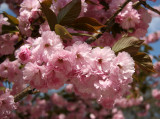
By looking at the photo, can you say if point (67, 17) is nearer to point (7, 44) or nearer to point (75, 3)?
point (75, 3)

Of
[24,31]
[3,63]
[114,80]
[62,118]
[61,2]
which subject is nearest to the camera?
[114,80]

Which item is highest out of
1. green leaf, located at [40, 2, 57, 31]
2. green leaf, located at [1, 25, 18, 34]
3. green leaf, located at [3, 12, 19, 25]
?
green leaf, located at [40, 2, 57, 31]

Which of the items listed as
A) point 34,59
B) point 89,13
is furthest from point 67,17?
point 89,13

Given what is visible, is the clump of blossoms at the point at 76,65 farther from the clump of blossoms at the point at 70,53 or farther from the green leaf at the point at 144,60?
the green leaf at the point at 144,60

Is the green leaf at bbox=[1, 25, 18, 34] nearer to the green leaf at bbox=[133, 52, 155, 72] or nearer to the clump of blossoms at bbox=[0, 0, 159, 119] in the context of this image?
the clump of blossoms at bbox=[0, 0, 159, 119]

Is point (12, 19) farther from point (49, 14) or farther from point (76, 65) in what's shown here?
point (76, 65)

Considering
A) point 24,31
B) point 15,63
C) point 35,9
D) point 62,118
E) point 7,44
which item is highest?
point 35,9

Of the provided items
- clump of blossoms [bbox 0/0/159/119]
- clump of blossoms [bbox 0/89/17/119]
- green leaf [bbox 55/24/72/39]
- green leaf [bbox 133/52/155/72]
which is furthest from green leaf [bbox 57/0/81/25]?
clump of blossoms [bbox 0/89/17/119]

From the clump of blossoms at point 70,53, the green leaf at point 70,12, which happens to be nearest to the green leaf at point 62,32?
the clump of blossoms at point 70,53
